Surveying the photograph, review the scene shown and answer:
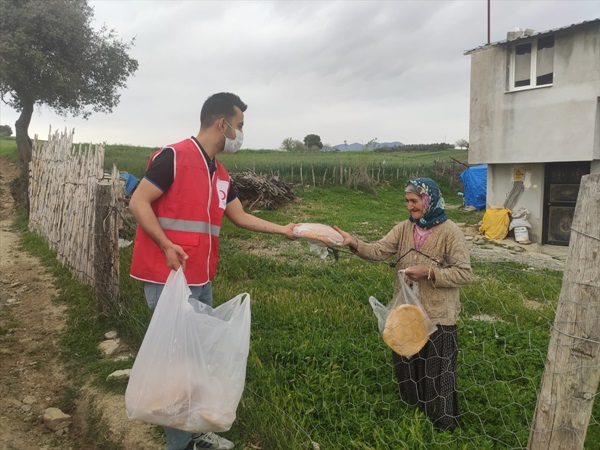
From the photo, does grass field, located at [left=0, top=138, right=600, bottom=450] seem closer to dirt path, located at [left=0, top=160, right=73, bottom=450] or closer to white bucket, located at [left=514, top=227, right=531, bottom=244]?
dirt path, located at [left=0, top=160, right=73, bottom=450]

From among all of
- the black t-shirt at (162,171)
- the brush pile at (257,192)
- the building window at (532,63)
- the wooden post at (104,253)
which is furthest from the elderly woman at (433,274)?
the brush pile at (257,192)

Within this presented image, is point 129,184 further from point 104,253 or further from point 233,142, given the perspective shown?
point 233,142

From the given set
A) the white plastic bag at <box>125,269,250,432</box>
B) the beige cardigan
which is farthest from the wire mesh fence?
the white plastic bag at <box>125,269,250,432</box>

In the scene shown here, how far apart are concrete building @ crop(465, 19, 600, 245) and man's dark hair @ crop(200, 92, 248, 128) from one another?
11.3 metres

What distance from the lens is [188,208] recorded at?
243 centimetres

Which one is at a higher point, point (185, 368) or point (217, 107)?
point (217, 107)

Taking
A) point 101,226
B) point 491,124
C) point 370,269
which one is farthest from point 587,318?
point 491,124

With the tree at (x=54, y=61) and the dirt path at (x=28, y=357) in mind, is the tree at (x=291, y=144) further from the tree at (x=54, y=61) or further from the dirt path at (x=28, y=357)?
the dirt path at (x=28, y=357)

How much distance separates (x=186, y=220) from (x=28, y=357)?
272cm

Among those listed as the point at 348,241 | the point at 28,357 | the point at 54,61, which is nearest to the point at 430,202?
the point at 348,241

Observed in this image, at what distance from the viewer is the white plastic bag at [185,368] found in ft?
6.92

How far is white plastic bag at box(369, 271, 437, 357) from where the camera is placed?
8.85 ft

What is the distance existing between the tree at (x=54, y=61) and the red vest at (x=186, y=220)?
12715mm

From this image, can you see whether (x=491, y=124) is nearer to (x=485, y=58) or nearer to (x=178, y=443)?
A: (x=485, y=58)
